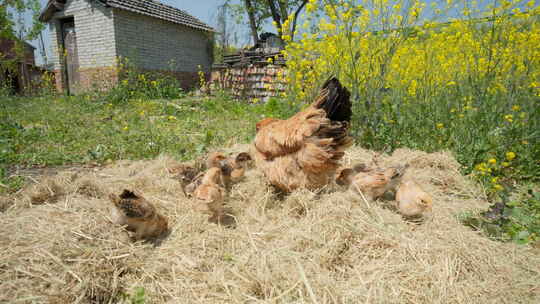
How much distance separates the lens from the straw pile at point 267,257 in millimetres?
1346

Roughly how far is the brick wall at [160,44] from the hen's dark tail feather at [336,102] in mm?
12818

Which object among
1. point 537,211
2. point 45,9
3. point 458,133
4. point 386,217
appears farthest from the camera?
point 45,9

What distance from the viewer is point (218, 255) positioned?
166cm

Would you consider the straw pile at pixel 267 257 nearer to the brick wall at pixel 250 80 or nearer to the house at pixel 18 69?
the brick wall at pixel 250 80

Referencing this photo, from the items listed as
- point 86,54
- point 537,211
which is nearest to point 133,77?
point 86,54

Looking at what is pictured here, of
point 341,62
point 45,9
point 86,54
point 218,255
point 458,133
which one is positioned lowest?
point 218,255

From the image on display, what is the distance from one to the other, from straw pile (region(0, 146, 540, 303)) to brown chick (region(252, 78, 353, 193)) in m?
0.15

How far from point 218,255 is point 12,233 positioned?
3.78 feet

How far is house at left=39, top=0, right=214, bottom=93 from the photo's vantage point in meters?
12.7

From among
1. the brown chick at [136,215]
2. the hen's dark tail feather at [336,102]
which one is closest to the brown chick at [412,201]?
the hen's dark tail feather at [336,102]

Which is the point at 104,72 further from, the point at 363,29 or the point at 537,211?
the point at 537,211

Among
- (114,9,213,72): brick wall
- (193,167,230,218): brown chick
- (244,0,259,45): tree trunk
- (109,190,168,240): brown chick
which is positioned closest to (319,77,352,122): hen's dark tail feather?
(193,167,230,218): brown chick

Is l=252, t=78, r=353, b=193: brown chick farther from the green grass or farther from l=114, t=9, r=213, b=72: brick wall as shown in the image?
l=114, t=9, r=213, b=72: brick wall

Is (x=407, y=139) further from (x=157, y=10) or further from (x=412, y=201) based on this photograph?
(x=157, y=10)
